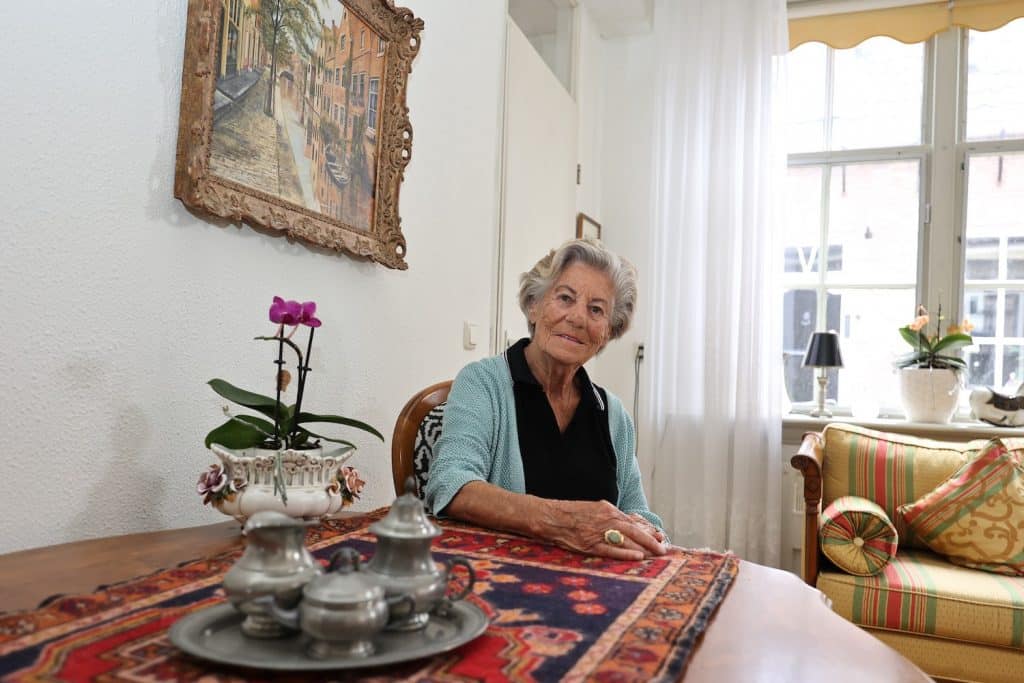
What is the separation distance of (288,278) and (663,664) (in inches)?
49.6

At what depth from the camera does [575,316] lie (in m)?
1.75

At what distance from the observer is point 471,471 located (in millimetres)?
1477

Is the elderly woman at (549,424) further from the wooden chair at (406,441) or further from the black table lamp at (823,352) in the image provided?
the black table lamp at (823,352)

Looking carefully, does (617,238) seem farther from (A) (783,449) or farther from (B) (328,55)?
(B) (328,55)

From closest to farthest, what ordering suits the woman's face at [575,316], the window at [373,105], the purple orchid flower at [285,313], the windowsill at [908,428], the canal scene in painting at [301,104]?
the purple orchid flower at [285,313] < the canal scene in painting at [301,104] < the woman's face at [575,316] < the window at [373,105] < the windowsill at [908,428]

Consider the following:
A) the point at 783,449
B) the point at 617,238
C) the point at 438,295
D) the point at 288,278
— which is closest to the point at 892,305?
the point at 783,449

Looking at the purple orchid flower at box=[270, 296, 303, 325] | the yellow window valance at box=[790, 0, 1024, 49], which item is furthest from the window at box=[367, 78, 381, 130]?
the yellow window valance at box=[790, 0, 1024, 49]

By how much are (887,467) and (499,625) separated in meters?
2.58

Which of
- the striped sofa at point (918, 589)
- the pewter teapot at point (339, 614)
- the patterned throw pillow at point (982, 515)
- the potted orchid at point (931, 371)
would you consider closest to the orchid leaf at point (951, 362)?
→ the potted orchid at point (931, 371)

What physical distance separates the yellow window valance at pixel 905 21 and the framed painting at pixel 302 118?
9.14 feet

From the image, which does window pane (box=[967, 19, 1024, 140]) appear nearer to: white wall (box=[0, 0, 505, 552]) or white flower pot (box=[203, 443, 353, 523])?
white wall (box=[0, 0, 505, 552])

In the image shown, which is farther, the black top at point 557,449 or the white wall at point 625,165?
the white wall at point 625,165

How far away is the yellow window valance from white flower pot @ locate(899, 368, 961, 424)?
1.68 m

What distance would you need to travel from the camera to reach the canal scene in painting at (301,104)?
1.51 m
